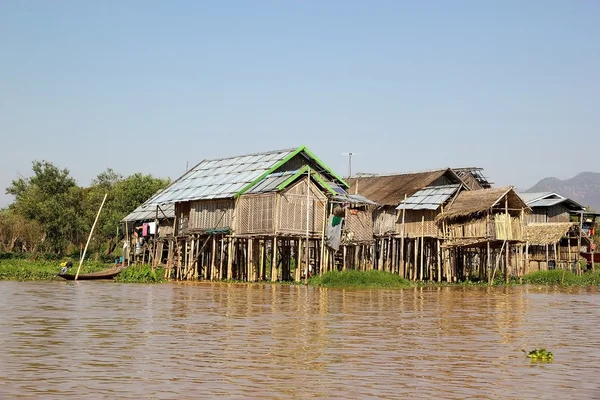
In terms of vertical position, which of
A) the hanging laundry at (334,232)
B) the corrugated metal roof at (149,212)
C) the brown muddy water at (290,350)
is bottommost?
the brown muddy water at (290,350)

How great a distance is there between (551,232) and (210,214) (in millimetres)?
17596

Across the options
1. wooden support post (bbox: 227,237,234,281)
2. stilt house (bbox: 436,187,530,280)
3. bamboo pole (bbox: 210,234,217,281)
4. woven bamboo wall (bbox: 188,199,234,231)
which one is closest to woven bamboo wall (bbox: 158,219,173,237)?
woven bamboo wall (bbox: 188,199,234,231)

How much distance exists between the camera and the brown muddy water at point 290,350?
341 inches

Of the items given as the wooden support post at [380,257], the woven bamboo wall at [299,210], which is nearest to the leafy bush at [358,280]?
the woven bamboo wall at [299,210]

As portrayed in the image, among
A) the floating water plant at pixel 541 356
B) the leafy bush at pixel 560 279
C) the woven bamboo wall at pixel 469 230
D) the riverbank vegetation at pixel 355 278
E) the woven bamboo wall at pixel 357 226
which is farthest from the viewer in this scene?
the leafy bush at pixel 560 279

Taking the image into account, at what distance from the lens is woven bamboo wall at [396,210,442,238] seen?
38.3 m

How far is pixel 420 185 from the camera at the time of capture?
4022cm

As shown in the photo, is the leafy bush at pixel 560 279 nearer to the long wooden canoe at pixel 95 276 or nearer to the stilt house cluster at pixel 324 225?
the stilt house cluster at pixel 324 225

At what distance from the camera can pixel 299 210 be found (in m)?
32.4

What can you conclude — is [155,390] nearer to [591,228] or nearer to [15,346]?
[15,346]

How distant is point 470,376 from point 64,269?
27.4m

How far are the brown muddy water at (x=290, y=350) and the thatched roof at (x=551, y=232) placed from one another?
2182 centimetres

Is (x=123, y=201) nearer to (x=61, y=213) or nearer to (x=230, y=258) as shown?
(x=61, y=213)

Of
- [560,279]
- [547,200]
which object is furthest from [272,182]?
[547,200]
